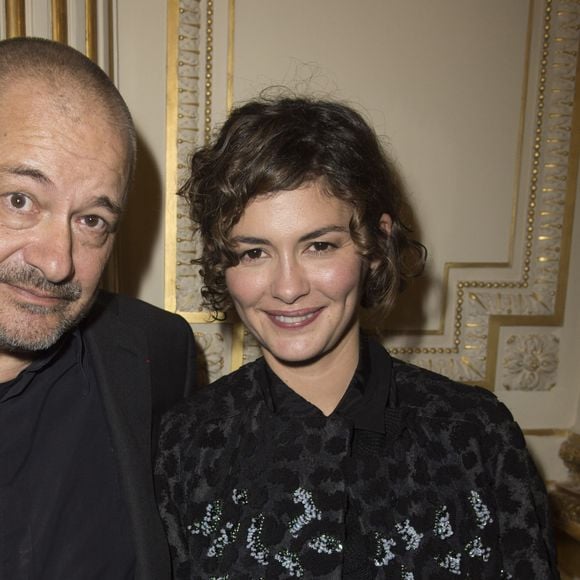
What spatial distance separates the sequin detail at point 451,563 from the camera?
4.93ft

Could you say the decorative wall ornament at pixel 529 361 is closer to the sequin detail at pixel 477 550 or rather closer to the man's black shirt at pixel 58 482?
the sequin detail at pixel 477 550

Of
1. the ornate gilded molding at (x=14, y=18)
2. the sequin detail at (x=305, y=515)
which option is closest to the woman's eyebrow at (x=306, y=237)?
the sequin detail at (x=305, y=515)

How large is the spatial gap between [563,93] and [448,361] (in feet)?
3.60

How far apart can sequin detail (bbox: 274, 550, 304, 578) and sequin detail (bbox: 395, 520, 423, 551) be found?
23 centimetres

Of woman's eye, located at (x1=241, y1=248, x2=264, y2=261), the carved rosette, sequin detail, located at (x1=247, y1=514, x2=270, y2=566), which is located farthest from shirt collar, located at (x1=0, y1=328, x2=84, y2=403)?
the carved rosette

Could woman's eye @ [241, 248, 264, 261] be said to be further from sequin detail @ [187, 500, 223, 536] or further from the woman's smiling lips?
sequin detail @ [187, 500, 223, 536]

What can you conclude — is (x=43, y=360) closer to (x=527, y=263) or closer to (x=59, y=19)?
(x=59, y=19)

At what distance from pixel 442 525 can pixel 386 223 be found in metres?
0.74

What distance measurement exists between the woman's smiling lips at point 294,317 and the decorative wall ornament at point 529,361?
1.35m

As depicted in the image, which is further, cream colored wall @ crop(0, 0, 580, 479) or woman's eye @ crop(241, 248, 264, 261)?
cream colored wall @ crop(0, 0, 580, 479)

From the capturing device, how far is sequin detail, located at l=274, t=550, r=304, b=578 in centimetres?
148

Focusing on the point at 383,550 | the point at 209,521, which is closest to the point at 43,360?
the point at 209,521

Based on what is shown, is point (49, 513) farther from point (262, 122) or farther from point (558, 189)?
point (558, 189)

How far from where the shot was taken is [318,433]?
1.58 meters
